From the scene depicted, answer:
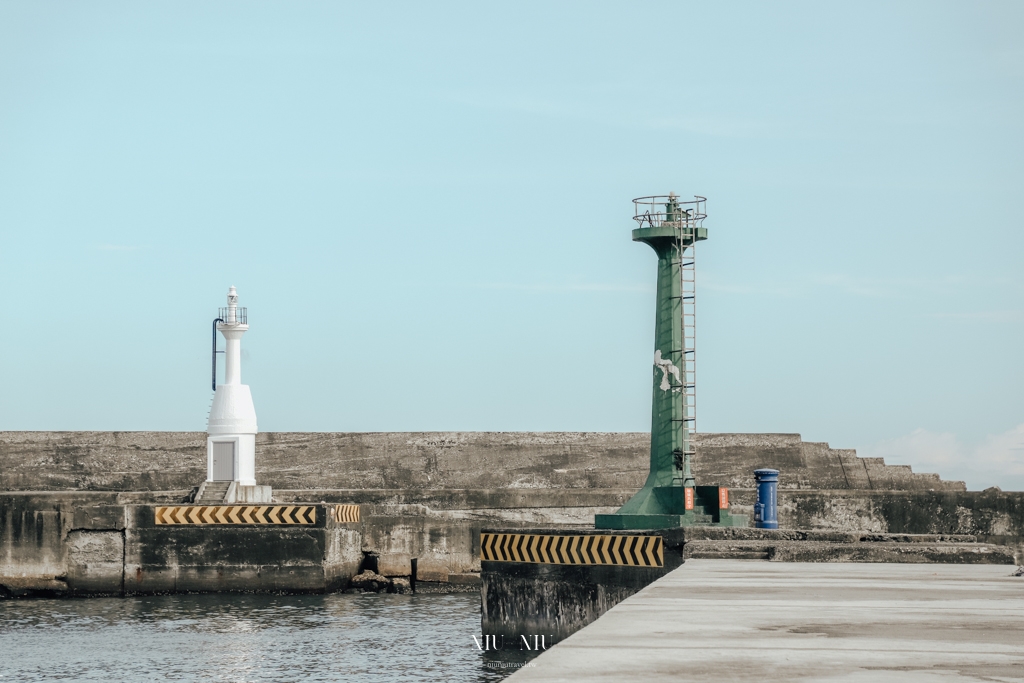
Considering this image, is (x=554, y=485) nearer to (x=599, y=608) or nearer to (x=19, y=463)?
(x=19, y=463)

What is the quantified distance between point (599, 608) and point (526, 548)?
1.40 m

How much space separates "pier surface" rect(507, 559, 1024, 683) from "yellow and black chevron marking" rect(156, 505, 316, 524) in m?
13.8

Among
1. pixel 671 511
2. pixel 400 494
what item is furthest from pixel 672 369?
pixel 400 494

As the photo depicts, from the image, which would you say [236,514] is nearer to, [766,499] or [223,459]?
[223,459]

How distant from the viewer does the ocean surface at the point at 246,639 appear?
555 inches

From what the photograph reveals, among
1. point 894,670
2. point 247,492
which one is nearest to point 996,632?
point 894,670

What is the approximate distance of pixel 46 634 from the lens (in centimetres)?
1775

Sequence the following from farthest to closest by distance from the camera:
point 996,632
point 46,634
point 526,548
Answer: point 46,634
point 526,548
point 996,632

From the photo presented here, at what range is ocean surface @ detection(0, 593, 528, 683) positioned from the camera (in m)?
14.1

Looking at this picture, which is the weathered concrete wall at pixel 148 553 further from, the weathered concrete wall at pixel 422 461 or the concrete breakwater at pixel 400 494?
the weathered concrete wall at pixel 422 461

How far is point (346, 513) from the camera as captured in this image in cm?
2292

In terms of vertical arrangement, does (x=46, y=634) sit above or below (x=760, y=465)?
below

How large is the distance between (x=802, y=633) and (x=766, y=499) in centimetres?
1221

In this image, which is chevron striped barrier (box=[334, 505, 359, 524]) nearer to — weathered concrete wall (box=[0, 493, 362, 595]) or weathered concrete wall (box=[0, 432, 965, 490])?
weathered concrete wall (box=[0, 493, 362, 595])
